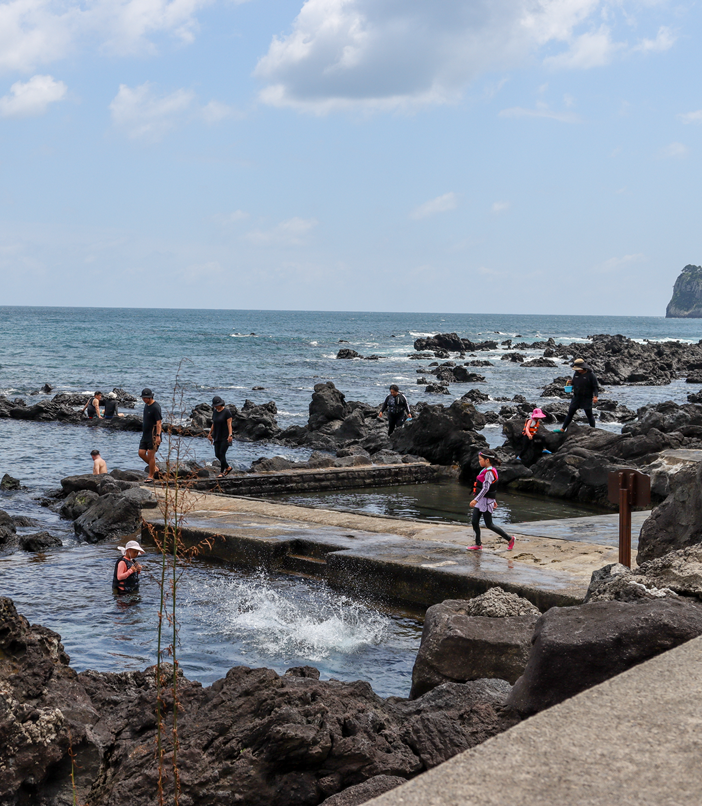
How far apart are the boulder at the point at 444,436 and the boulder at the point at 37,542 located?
10.3 metres

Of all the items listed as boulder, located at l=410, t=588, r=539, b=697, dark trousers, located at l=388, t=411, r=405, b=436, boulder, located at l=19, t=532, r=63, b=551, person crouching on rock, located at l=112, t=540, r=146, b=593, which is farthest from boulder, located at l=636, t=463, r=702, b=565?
dark trousers, located at l=388, t=411, r=405, b=436

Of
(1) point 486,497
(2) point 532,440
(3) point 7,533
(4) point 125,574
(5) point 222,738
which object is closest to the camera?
(5) point 222,738

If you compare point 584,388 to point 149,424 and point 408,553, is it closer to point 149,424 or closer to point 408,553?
point 149,424

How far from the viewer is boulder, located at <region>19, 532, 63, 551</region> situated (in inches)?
460

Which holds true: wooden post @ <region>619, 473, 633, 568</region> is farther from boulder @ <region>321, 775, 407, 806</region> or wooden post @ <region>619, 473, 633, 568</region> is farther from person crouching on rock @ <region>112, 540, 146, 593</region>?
person crouching on rock @ <region>112, 540, 146, 593</region>

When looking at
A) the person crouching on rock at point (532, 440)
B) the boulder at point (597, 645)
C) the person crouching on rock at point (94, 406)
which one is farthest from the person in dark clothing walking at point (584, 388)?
the person crouching on rock at point (94, 406)

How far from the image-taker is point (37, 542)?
38.5 ft

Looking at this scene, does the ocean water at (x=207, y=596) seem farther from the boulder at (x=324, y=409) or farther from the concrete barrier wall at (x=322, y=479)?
the boulder at (x=324, y=409)

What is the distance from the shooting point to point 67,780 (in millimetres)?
4172

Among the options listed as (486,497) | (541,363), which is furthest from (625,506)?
(541,363)

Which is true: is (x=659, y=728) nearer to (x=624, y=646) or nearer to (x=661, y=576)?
(x=624, y=646)

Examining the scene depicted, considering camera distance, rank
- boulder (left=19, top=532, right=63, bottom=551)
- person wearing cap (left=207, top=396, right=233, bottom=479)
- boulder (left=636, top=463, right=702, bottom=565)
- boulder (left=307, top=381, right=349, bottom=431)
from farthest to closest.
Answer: boulder (left=307, top=381, right=349, bottom=431) → person wearing cap (left=207, top=396, right=233, bottom=479) → boulder (left=19, top=532, right=63, bottom=551) → boulder (left=636, top=463, right=702, bottom=565)

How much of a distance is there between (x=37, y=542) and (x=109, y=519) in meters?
1.20

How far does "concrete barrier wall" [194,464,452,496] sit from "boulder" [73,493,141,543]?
2684 mm
